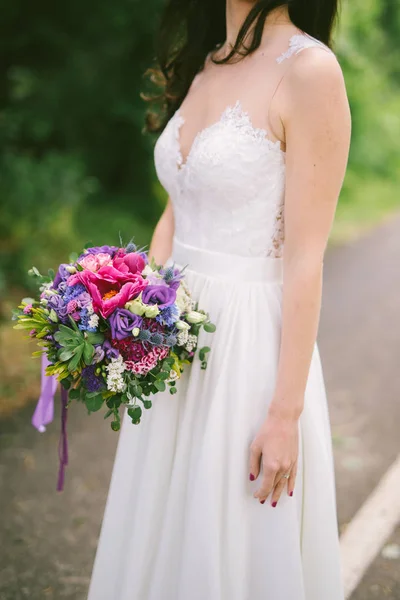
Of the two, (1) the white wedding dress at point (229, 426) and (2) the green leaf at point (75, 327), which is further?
(1) the white wedding dress at point (229, 426)

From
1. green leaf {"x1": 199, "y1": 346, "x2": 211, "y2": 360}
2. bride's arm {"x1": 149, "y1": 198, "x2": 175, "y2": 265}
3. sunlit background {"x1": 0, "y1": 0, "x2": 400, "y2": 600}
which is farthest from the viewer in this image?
sunlit background {"x1": 0, "y1": 0, "x2": 400, "y2": 600}

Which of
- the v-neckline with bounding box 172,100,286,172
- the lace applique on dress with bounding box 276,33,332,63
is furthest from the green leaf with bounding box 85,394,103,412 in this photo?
the lace applique on dress with bounding box 276,33,332,63

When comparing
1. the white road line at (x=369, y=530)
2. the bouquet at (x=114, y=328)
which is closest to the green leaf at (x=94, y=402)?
the bouquet at (x=114, y=328)

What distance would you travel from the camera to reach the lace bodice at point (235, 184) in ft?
5.78

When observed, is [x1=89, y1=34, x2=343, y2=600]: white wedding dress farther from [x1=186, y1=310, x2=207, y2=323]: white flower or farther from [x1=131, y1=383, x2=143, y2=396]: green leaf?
[x1=131, y1=383, x2=143, y2=396]: green leaf

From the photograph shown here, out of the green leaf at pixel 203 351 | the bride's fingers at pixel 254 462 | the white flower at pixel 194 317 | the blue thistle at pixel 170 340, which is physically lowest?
the bride's fingers at pixel 254 462

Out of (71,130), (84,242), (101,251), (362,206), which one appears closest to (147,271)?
(101,251)

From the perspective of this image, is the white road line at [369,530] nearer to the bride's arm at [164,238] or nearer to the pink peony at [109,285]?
the bride's arm at [164,238]

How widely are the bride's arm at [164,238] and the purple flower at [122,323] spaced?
69 centimetres

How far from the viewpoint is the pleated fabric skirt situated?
1.85 meters

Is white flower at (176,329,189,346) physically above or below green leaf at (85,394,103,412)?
above

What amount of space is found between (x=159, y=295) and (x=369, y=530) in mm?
1994

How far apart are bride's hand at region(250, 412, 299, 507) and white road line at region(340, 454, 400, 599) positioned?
48.8 inches

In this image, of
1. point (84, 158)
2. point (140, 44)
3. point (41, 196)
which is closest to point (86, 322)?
point (41, 196)
